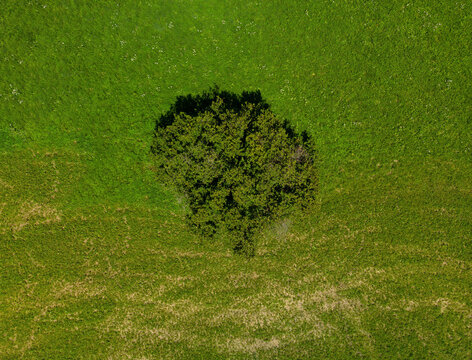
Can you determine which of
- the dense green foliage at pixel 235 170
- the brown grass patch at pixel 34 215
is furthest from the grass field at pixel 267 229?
the dense green foliage at pixel 235 170

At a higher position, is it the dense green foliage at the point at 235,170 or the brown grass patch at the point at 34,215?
the dense green foliage at the point at 235,170

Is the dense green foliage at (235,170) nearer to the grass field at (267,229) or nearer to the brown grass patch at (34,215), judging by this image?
the grass field at (267,229)

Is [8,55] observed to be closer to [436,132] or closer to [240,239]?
[240,239]

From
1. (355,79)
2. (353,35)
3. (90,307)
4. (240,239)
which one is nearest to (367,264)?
(240,239)

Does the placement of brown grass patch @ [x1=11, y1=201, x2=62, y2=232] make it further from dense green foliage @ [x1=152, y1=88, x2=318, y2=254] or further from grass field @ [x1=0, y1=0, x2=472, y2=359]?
dense green foliage @ [x1=152, y1=88, x2=318, y2=254]

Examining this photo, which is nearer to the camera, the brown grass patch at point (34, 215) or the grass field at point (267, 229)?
the grass field at point (267, 229)
